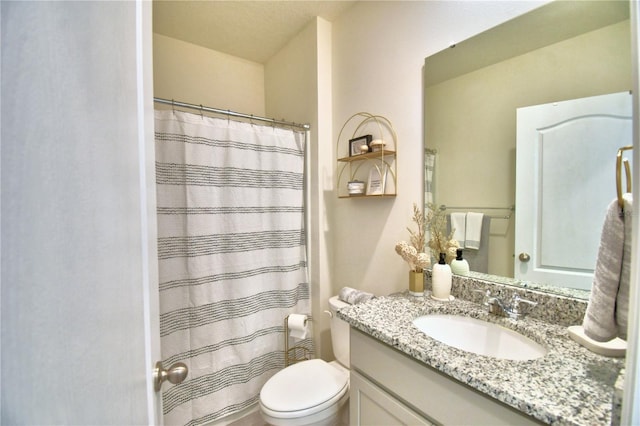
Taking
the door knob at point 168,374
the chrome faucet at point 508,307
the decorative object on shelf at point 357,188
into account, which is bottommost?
the chrome faucet at point 508,307

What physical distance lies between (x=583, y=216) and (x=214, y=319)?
70.4 inches

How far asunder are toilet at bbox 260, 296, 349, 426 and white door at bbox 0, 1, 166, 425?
0.94m

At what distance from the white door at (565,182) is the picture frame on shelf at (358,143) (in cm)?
73

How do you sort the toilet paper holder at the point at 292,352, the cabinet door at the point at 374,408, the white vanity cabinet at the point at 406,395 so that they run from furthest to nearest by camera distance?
the toilet paper holder at the point at 292,352
the cabinet door at the point at 374,408
the white vanity cabinet at the point at 406,395

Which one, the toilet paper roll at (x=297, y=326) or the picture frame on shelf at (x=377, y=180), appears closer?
the picture frame on shelf at (x=377, y=180)

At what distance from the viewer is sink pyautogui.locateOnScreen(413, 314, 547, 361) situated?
0.87m

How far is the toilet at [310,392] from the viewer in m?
1.15

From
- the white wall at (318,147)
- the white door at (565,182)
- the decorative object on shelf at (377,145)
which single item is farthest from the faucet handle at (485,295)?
the white wall at (318,147)

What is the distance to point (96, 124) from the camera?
33 centimetres

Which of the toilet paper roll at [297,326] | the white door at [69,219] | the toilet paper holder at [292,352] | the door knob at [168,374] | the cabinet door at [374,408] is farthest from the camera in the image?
the toilet paper holder at [292,352]

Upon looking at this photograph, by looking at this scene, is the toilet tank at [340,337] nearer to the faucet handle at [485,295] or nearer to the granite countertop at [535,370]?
the granite countertop at [535,370]

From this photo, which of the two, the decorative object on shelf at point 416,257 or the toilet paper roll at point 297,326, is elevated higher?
the decorative object on shelf at point 416,257

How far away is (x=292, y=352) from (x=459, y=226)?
1416 mm

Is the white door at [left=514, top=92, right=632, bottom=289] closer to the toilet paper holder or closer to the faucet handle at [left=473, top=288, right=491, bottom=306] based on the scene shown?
the faucet handle at [left=473, top=288, right=491, bottom=306]
